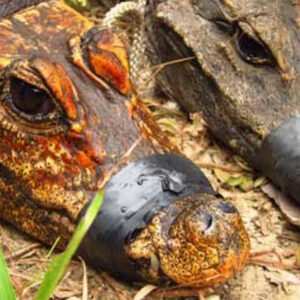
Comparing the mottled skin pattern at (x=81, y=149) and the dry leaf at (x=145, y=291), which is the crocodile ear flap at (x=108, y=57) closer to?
the mottled skin pattern at (x=81, y=149)

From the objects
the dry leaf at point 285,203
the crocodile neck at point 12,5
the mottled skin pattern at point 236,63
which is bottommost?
the dry leaf at point 285,203

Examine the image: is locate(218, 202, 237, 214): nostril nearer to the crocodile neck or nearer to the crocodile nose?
the crocodile nose

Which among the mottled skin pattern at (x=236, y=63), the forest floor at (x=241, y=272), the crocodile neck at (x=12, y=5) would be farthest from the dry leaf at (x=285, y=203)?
the crocodile neck at (x=12, y=5)

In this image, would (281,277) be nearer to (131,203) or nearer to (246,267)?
(246,267)

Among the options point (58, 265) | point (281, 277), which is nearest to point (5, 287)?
point (58, 265)

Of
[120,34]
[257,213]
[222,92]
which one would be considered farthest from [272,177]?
[120,34]
